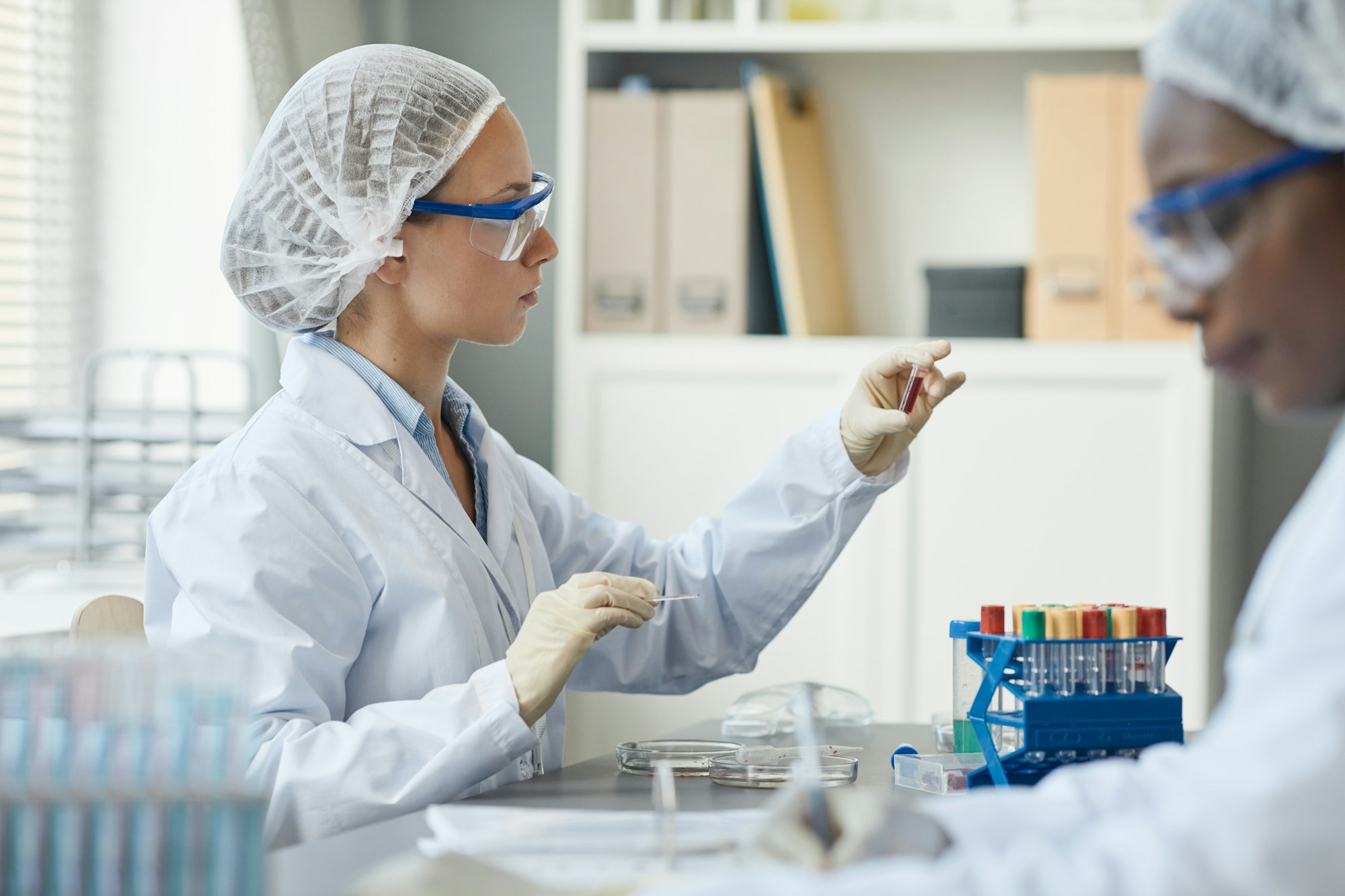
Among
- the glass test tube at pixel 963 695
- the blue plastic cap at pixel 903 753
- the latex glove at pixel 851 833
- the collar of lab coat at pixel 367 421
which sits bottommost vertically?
the blue plastic cap at pixel 903 753

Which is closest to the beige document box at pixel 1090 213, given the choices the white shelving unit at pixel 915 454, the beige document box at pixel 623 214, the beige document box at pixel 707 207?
the white shelving unit at pixel 915 454

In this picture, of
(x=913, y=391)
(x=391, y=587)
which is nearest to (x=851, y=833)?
(x=391, y=587)

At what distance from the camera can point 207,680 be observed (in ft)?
2.12

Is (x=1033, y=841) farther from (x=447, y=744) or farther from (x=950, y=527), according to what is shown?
(x=950, y=527)

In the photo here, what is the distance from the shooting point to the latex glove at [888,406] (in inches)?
53.8

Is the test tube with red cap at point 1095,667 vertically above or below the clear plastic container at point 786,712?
above

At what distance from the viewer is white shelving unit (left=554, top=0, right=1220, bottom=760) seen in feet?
7.45

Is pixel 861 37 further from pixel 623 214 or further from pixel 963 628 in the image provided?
pixel 963 628

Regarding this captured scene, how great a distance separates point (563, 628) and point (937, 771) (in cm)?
35

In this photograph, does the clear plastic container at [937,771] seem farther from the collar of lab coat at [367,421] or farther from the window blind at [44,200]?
the window blind at [44,200]

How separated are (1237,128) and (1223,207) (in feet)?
0.15

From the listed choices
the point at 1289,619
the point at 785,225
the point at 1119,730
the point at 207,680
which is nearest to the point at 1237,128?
the point at 1289,619

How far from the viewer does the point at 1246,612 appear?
73 centimetres

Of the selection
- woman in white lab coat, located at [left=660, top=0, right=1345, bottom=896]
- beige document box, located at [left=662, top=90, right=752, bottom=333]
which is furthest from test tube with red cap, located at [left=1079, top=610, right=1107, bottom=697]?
beige document box, located at [left=662, top=90, right=752, bottom=333]
